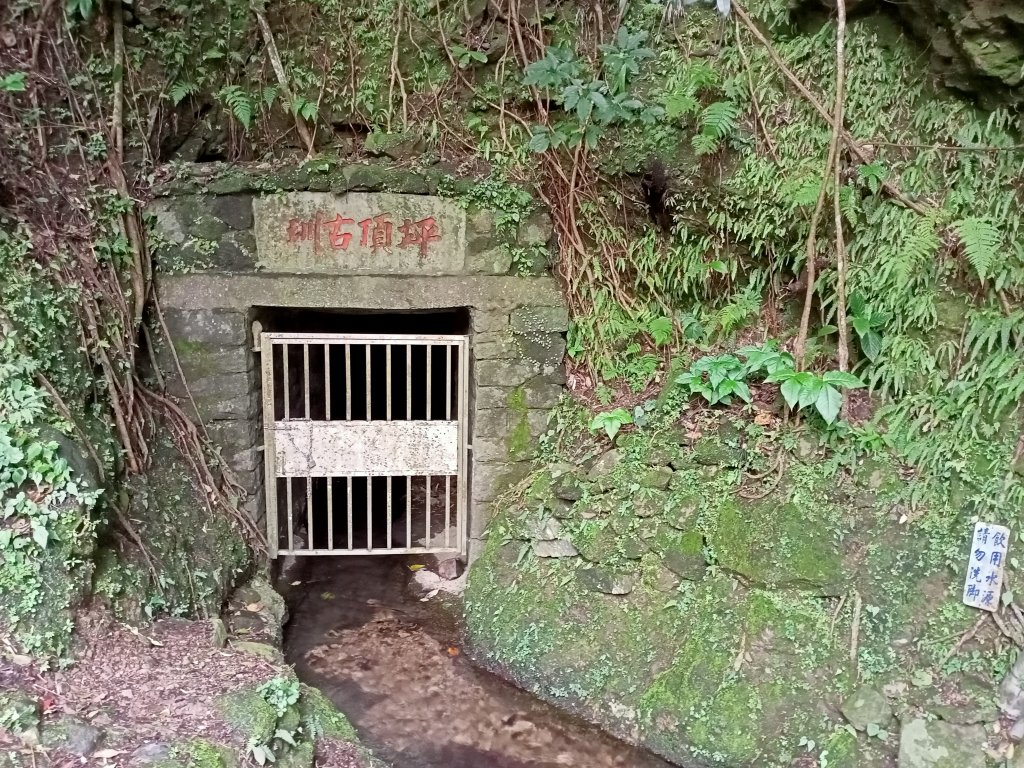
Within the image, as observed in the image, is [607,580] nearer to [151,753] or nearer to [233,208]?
[151,753]

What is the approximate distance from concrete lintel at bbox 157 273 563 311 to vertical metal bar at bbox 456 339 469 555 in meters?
0.36

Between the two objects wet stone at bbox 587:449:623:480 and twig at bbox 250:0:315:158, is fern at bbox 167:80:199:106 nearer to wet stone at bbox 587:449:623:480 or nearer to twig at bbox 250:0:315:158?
twig at bbox 250:0:315:158

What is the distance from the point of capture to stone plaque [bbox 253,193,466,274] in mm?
4230

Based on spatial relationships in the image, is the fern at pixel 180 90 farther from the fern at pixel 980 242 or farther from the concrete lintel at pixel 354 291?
the fern at pixel 980 242

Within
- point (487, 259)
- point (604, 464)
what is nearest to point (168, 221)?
point (487, 259)

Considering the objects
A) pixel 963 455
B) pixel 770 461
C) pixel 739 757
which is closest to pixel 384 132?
pixel 770 461

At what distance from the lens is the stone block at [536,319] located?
4.51 m

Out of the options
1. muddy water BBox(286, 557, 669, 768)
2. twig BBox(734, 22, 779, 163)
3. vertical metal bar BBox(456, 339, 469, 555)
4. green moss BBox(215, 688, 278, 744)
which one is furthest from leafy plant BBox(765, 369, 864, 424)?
green moss BBox(215, 688, 278, 744)

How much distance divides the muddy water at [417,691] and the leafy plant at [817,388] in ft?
6.64

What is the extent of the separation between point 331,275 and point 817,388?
291cm

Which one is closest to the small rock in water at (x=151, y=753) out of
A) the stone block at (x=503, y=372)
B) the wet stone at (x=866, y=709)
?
the stone block at (x=503, y=372)

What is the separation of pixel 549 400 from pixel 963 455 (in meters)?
2.34

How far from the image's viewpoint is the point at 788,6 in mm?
3982

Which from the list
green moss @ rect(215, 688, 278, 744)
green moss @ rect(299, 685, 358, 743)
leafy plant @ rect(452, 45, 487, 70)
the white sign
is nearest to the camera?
green moss @ rect(215, 688, 278, 744)
